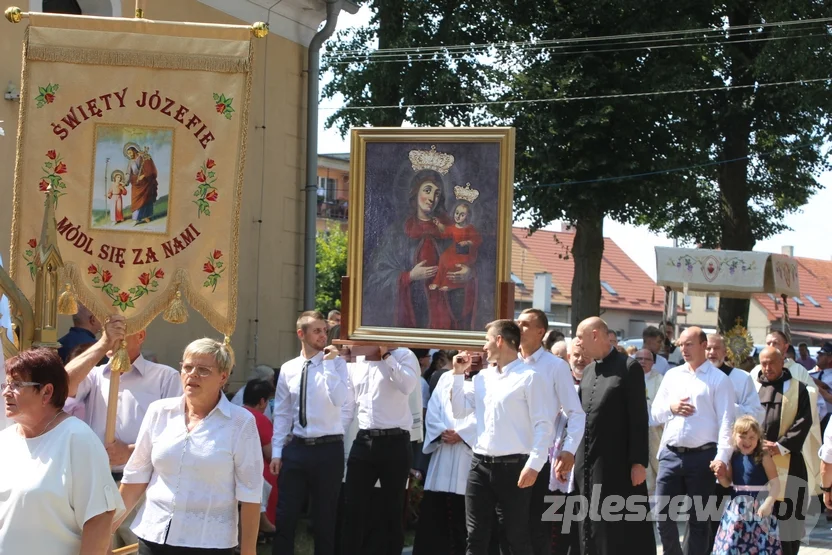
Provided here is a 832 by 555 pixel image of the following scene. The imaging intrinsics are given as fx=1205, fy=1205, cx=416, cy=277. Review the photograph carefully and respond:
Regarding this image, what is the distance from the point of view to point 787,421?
467 inches

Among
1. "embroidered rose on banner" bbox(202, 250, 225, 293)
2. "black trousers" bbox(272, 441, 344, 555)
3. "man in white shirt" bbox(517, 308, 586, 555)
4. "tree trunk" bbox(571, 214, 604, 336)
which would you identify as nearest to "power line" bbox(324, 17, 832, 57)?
"tree trunk" bbox(571, 214, 604, 336)

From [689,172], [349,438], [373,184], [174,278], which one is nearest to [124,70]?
[174,278]

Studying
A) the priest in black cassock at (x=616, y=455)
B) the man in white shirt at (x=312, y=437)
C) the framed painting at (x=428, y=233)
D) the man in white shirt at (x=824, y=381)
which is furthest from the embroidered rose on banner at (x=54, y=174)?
the man in white shirt at (x=824, y=381)

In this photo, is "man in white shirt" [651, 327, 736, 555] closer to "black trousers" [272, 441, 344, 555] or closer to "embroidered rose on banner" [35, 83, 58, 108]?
"black trousers" [272, 441, 344, 555]

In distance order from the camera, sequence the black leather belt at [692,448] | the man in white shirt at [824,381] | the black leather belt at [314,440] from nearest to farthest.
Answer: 1. the black leather belt at [314,440]
2. the black leather belt at [692,448]
3. the man in white shirt at [824,381]

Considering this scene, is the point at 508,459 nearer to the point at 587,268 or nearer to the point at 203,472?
the point at 203,472

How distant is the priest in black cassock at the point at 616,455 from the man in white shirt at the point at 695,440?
3.10 ft

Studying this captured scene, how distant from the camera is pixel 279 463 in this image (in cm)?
970

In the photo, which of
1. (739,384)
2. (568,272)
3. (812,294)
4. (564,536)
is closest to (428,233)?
(564,536)

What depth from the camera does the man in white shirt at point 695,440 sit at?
33.5ft

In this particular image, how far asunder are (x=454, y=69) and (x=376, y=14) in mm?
2004

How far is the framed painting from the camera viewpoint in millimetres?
9055

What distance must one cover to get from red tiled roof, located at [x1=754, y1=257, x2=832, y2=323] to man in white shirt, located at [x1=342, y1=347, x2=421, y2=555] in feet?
185

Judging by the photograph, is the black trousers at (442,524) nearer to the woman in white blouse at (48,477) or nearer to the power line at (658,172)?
the woman in white blouse at (48,477)
